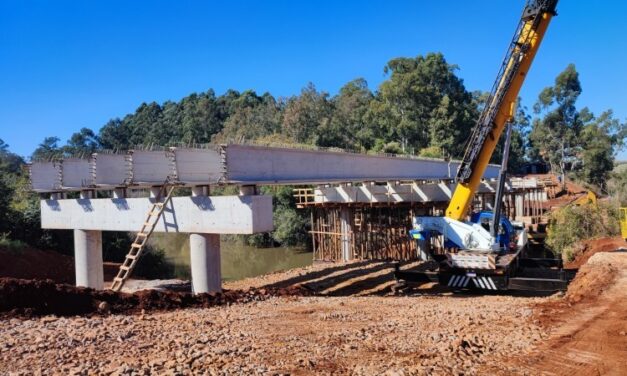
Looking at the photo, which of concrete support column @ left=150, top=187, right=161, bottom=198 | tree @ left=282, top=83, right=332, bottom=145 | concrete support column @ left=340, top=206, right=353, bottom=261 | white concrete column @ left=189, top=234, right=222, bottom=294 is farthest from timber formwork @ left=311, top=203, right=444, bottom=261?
tree @ left=282, top=83, right=332, bottom=145

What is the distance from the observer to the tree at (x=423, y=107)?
5609cm

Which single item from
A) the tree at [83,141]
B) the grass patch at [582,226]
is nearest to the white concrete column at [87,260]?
the grass patch at [582,226]

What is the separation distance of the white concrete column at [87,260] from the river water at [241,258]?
1128cm

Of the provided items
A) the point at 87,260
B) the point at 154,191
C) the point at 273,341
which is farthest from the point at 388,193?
the point at 273,341

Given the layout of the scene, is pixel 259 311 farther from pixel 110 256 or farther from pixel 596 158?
pixel 596 158

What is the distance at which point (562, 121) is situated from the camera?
5822cm

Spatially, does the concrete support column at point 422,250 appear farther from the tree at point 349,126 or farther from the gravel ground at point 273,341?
the tree at point 349,126

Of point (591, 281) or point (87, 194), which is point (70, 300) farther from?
point (87, 194)

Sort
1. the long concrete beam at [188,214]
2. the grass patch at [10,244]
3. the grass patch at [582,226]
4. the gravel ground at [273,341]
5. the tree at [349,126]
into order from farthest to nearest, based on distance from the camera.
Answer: the tree at [349,126] → the grass patch at [10,244] → the grass patch at [582,226] → the long concrete beam at [188,214] → the gravel ground at [273,341]

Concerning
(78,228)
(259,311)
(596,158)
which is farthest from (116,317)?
(596,158)

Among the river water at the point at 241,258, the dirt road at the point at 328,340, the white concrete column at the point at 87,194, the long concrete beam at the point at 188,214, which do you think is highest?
the white concrete column at the point at 87,194

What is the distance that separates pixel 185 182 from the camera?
47.4 feet

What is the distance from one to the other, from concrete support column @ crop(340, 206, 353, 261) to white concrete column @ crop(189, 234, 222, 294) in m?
15.1

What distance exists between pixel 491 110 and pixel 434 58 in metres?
44.4
